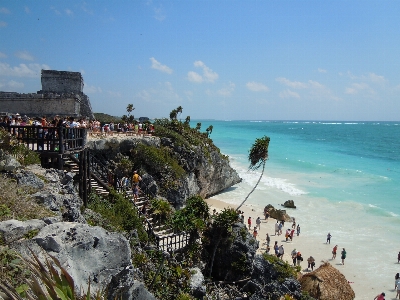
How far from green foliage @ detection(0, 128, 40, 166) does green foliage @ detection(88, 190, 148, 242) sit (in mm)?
3531

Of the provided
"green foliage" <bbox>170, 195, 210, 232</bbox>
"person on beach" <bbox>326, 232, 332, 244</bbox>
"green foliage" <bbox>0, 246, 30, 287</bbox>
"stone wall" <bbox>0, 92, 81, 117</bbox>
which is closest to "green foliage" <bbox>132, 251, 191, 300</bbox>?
"green foliage" <bbox>170, 195, 210, 232</bbox>

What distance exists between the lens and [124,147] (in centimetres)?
2256

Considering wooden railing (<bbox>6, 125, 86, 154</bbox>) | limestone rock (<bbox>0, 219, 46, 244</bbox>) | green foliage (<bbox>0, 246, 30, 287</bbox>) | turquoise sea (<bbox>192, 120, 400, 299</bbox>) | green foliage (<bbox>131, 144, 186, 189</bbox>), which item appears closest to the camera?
green foliage (<bbox>0, 246, 30, 287</bbox>)

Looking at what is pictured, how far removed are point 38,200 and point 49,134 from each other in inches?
208

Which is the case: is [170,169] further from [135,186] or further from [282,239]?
[282,239]

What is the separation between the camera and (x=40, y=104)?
24016mm

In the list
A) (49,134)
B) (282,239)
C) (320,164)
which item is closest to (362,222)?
(282,239)

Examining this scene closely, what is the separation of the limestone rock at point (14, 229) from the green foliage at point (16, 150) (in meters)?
4.91

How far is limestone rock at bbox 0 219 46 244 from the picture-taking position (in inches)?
209

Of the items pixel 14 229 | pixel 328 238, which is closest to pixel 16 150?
pixel 14 229

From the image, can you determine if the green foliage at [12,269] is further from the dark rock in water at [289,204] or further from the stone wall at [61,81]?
the dark rock in water at [289,204]

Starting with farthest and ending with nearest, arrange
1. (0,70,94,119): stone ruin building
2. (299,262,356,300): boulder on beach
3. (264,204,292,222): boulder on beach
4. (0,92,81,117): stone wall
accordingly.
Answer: (264,204,292,222): boulder on beach
(0,70,94,119): stone ruin building
(0,92,81,117): stone wall
(299,262,356,300): boulder on beach

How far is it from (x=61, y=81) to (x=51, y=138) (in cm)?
1752

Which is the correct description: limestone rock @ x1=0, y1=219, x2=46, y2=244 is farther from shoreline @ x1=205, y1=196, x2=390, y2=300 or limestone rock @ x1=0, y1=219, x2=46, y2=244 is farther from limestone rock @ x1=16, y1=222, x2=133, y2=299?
shoreline @ x1=205, y1=196, x2=390, y2=300
